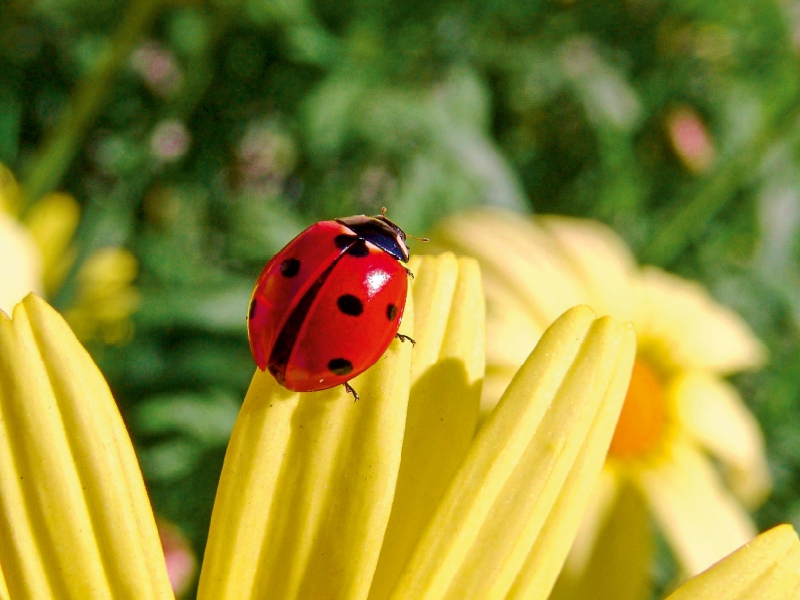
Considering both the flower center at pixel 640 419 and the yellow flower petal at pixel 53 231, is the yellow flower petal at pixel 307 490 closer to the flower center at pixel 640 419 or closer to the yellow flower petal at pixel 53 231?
the flower center at pixel 640 419

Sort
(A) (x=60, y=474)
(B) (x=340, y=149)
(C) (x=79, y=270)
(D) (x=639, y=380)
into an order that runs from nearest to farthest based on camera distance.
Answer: (A) (x=60, y=474) < (D) (x=639, y=380) < (C) (x=79, y=270) < (B) (x=340, y=149)

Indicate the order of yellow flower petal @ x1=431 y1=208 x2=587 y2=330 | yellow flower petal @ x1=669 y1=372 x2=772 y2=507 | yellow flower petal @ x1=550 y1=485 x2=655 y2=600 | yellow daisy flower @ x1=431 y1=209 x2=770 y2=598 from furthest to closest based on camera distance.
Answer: yellow flower petal @ x1=669 y1=372 x2=772 y2=507, yellow flower petal @ x1=431 y1=208 x2=587 y2=330, yellow daisy flower @ x1=431 y1=209 x2=770 y2=598, yellow flower petal @ x1=550 y1=485 x2=655 y2=600

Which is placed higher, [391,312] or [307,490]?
[391,312]

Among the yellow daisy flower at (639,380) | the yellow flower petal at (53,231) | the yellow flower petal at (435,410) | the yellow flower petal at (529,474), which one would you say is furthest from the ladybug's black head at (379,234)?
the yellow flower petal at (53,231)

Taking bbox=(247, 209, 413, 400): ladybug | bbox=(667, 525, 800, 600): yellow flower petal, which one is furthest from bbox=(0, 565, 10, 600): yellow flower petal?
bbox=(667, 525, 800, 600): yellow flower petal

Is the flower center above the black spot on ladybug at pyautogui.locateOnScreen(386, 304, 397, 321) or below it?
below

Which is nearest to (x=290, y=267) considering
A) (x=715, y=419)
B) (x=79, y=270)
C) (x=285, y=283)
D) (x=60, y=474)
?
(x=285, y=283)

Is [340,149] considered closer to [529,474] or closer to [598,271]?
[598,271]

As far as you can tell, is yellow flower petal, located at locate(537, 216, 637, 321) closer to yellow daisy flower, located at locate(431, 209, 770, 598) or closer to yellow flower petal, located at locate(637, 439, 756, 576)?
yellow daisy flower, located at locate(431, 209, 770, 598)
